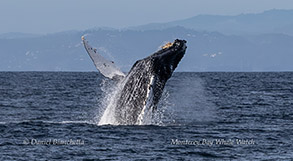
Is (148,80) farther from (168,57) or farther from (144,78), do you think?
(168,57)

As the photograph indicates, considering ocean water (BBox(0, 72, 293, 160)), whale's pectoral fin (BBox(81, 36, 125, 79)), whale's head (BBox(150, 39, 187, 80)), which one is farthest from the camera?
whale's pectoral fin (BBox(81, 36, 125, 79))

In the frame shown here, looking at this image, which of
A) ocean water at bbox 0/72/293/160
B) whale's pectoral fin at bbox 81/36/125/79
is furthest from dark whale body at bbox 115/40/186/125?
ocean water at bbox 0/72/293/160

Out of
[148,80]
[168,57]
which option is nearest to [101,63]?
[148,80]

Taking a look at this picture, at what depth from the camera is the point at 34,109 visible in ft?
105

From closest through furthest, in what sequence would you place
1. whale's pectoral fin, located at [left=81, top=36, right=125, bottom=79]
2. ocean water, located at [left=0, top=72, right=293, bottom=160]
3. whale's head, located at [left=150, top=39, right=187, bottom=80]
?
ocean water, located at [left=0, top=72, right=293, bottom=160] < whale's head, located at [left=150, top=39, right=187, bottom=80] < whale's pectoral fin, located at [left=81, top=36, right=125, bottom=79]

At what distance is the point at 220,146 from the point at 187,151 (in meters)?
1.31

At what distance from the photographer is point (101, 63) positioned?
19.7 metres

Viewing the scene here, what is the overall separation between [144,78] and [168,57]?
3.18ft

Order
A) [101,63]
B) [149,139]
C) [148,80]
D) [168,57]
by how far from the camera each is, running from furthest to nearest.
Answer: [101,63] → [149,139] → [148,80] → [168,57]

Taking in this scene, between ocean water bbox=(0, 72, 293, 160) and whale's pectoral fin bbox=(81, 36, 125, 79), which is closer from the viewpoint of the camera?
ocean water bbox=(0, 72, 293, 160)

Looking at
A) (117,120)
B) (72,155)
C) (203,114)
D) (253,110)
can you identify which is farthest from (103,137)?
(253,110)

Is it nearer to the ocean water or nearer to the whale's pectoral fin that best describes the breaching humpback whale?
the whale's pectoral fin

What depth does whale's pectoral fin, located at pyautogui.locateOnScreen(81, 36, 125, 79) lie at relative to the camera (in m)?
19.5

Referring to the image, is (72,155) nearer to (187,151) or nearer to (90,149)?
(90,149)
